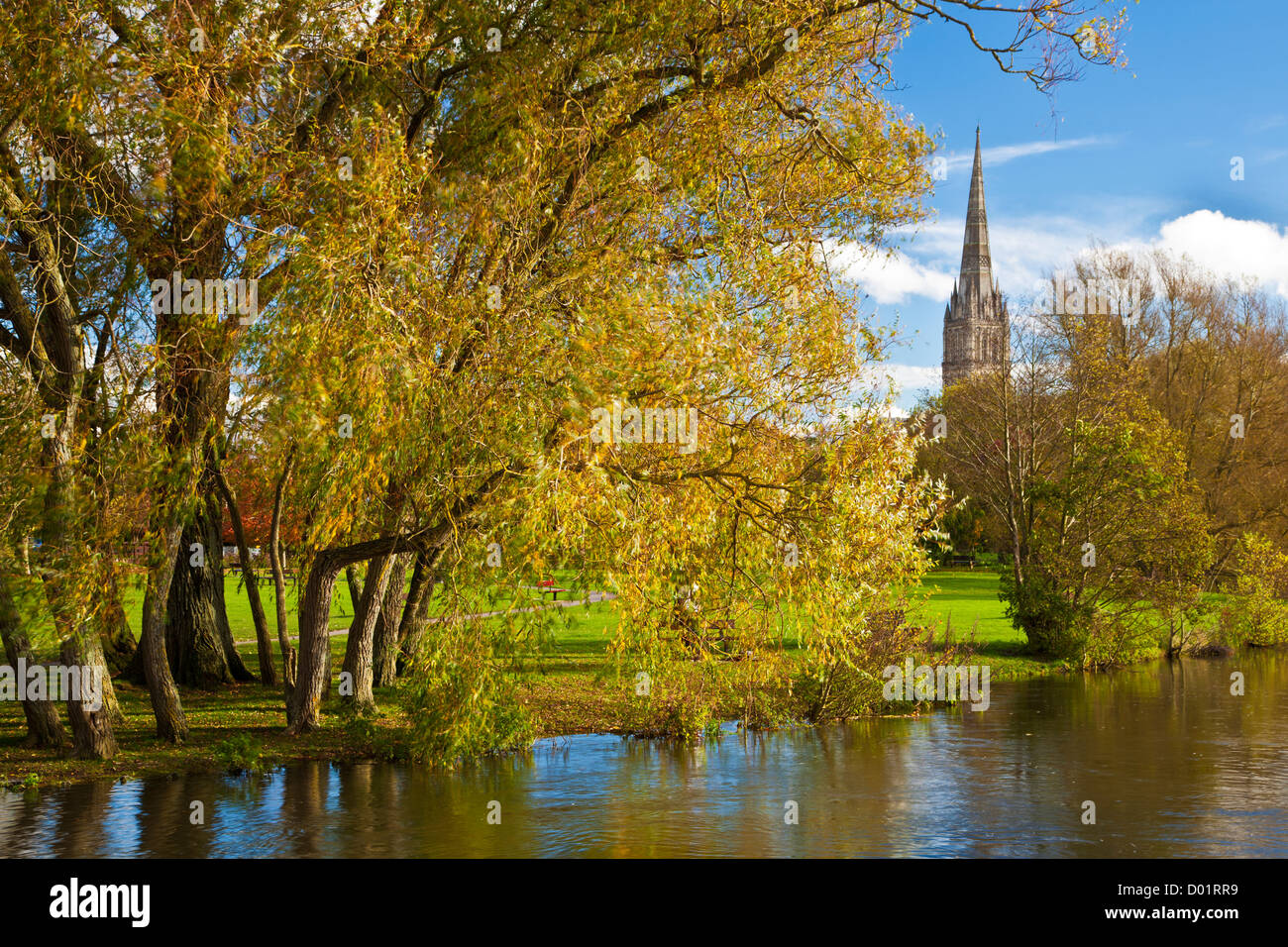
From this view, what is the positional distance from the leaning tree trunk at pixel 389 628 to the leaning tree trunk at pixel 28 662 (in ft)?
16.2

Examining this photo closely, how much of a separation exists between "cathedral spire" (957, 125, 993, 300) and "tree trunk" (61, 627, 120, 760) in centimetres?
7827

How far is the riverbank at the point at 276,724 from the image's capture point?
14.9 m

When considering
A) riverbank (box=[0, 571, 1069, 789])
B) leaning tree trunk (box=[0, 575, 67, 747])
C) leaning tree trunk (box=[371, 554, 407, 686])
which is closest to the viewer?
leaning tree trunk (box=[0, 575, 67, 747])

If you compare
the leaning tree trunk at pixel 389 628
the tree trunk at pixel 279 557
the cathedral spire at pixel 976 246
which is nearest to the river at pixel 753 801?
the tree trunk at pixel 279 557

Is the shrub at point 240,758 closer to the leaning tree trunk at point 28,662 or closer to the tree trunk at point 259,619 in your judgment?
the leaning tree trunk at point 28,662

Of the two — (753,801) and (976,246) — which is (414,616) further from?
(976,246)

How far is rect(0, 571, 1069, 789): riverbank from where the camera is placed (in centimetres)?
1491

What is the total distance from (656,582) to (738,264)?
4210 mm

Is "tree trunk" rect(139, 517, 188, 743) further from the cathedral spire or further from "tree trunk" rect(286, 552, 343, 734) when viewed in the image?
the cathedral spire

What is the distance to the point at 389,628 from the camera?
20781 mm

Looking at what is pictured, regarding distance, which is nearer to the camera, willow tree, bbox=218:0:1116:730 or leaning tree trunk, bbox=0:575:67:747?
willow tree, bbox=218:0:1116:730

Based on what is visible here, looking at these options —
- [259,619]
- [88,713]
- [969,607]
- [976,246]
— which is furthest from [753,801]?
[976,246]

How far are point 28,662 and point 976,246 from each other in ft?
391

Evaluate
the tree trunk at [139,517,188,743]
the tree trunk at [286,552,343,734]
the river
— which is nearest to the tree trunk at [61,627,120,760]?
the tree trunk at [139,517,188,743]
